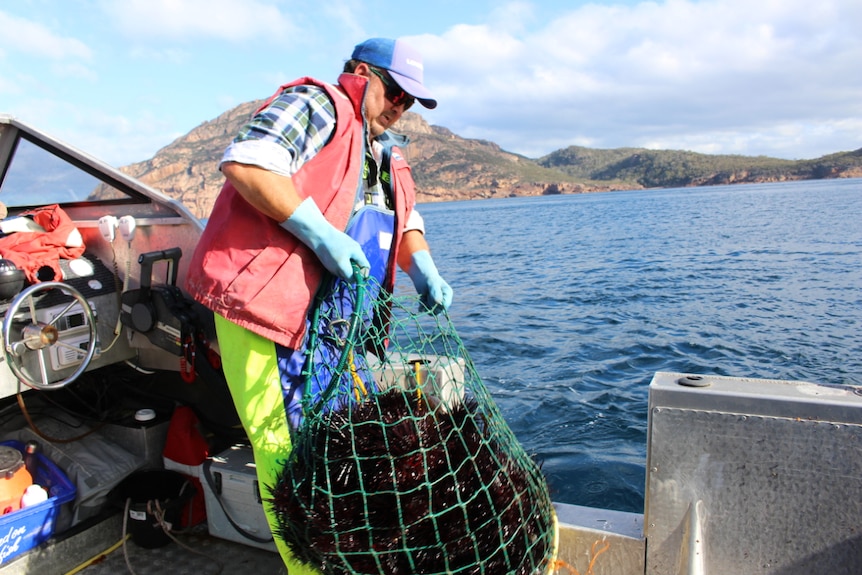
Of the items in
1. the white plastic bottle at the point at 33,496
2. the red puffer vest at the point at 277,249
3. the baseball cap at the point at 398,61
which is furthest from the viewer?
the white plastic bottle at the point at 33,496

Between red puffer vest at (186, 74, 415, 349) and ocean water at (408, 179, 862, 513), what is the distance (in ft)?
3.87

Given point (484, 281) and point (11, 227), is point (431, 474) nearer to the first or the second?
point (11, 227)

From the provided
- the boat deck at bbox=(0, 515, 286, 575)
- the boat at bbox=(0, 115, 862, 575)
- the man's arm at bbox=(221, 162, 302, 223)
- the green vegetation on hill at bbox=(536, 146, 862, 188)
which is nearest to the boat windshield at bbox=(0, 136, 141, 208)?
the boat at bbox=(0, 115, 862, 575)

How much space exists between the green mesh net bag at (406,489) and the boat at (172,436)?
258mm

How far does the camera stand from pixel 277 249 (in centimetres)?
214

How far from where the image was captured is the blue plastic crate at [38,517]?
272cm

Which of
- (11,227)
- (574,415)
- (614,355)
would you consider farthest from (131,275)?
(614,355)

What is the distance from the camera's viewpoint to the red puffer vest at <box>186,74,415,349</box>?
2076mm

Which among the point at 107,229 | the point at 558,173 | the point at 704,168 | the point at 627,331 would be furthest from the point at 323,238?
the point at 558,173

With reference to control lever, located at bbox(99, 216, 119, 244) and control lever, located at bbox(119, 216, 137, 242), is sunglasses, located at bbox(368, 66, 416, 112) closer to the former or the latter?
control lever, located at bbox(119, 216, 137, 242)

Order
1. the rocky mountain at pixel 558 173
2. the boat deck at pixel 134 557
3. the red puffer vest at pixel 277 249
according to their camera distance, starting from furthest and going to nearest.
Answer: the rocky mountain at pixel 558 173, the boat deck at pixel 134 557, the red puffer vest at pixel 277 249

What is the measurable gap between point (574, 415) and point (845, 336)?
5.81m

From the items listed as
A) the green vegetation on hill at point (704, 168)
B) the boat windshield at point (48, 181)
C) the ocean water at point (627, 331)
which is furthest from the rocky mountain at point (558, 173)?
the boat windshield at point (48, 181)

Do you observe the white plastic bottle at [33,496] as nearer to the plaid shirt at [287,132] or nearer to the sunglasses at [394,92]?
the plaid shirt at [287,132]
